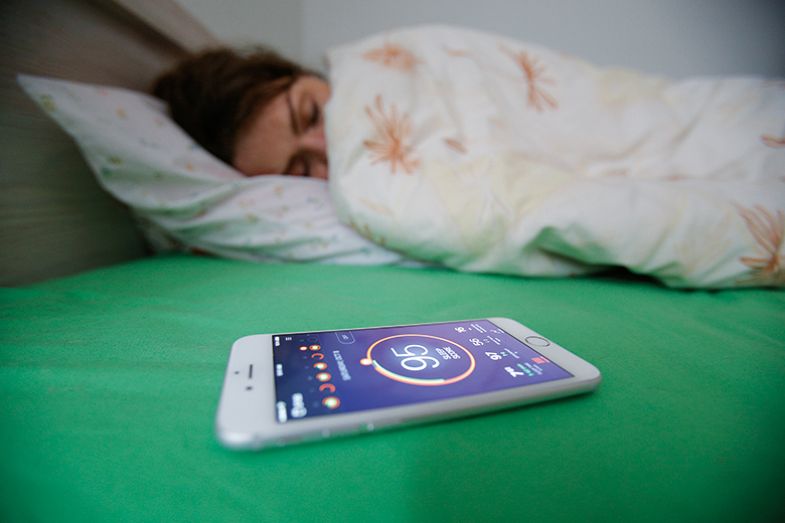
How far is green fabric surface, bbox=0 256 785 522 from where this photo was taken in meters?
0.14

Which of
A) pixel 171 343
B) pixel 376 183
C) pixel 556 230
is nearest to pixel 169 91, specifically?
pixel 376 183

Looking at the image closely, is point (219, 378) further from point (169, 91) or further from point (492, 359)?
point (169, 91)

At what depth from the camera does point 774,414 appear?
200 millimetres

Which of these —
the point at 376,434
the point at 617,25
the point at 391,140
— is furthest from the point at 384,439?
the point at 617,25

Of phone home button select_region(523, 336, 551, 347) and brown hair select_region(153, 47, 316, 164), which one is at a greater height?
brown hair select_region(153, 47, 316, 164)

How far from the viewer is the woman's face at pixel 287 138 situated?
0.66 metres

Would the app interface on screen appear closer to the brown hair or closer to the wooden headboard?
the wooden headboard

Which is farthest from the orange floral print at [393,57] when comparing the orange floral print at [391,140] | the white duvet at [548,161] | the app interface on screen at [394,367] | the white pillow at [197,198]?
the app interface on screen at [394,367]

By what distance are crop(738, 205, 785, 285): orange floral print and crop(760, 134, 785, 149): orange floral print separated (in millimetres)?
176

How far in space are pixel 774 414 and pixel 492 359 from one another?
162 mm

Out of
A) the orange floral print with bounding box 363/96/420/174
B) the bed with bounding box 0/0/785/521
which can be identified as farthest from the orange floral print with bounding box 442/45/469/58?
the bed with bounding box 0/0/785/521

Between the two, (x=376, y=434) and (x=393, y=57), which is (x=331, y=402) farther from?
(x=393, y=57)

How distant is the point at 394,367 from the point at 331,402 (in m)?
0.05

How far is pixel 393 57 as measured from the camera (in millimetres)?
598
